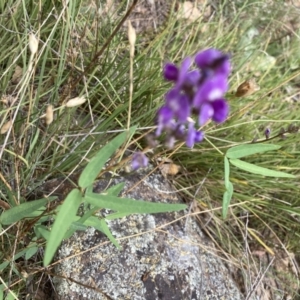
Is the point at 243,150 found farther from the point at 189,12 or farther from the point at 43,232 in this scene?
the point at 189,12

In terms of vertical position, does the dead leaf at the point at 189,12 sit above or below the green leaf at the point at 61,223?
below

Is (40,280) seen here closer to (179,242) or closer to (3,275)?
(3,275)

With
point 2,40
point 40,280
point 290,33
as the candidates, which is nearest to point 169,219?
point 40,280

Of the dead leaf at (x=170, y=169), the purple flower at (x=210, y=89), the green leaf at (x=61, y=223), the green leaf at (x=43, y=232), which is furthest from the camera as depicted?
the dead leaf at (x=170, y=169)

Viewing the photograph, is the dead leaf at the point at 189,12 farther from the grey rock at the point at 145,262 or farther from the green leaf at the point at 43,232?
the green leaf at the point at 43,232

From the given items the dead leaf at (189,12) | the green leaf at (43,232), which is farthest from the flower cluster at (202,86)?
the dead leaf at (189,12)

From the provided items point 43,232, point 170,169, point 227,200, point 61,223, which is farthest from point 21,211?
point 170,169

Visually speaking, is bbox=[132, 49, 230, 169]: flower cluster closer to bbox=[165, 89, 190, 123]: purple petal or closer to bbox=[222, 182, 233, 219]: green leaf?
bbox=[165, 89, 190, 123]: purple petal
